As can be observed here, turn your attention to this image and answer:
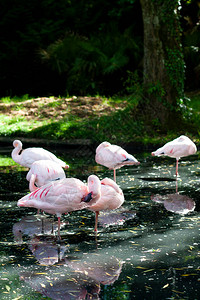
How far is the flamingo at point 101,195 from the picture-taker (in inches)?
215

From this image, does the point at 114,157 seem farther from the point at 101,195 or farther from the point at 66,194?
the point at 66,194

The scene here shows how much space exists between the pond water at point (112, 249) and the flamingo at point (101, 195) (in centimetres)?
28

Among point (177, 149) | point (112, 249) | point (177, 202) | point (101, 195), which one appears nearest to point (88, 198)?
point (101, 195)

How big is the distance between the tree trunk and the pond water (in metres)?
4.59

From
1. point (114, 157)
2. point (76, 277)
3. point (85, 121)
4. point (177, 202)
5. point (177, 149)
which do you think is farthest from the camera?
point (85, 121)

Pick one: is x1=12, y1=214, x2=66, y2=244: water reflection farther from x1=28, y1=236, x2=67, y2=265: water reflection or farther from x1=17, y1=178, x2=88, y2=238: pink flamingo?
x1=17, y1=178, x2=88, y2=238: pink flamingo

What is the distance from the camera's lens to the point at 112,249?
5.18 meters

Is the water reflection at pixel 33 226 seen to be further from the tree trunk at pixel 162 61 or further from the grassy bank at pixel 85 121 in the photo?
the tree trunk at pixel 162 61

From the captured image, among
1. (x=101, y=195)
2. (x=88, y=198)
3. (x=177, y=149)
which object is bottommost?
(x=177, y=149)

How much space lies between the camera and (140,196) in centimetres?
746

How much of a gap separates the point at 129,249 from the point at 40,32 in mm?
17123

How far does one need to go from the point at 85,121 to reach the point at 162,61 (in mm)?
2637

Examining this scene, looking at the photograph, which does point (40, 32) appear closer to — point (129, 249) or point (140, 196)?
point (140, 196)

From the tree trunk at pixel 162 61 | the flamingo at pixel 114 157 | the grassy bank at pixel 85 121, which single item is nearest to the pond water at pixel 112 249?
the flamingo at pixel 114 157
